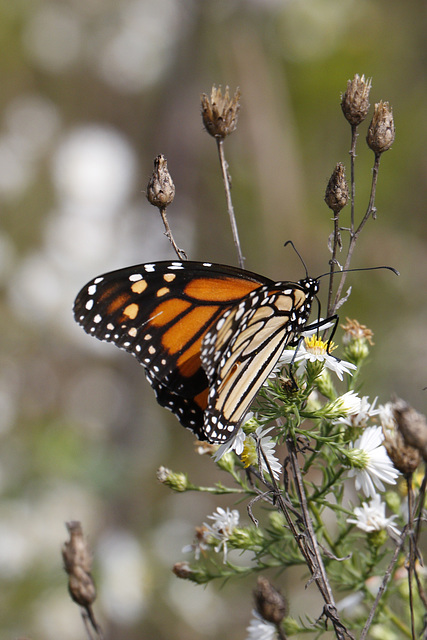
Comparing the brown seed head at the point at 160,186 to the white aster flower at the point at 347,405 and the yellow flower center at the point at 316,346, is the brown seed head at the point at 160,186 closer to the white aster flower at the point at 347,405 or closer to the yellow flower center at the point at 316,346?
the yellow flower center at the point at 316,346

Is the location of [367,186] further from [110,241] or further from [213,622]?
[213,622]

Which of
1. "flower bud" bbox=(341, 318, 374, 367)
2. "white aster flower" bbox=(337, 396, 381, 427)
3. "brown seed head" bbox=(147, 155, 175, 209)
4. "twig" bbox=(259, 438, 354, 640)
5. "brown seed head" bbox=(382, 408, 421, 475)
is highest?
"brown seed head" bbox=(147, 155, 175, 209)

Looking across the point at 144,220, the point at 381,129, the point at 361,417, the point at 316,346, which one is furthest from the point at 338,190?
the point at 144,220

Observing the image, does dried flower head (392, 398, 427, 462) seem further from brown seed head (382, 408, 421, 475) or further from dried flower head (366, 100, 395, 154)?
dried flower head (366, 100, 395, 154)

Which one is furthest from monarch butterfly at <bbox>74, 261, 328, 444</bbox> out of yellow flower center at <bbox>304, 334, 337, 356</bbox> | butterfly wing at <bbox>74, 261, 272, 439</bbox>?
yellow flower center at <bbox>304, 334, 337, 356</bbox>

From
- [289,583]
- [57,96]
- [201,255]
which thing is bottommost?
[289,583]

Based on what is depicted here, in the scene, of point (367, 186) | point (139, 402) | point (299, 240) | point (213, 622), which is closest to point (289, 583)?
point (213, 622)
